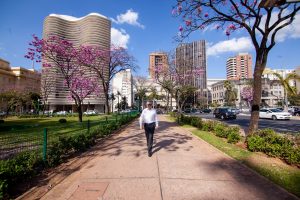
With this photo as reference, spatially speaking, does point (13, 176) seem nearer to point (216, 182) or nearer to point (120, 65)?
point (216, 182)

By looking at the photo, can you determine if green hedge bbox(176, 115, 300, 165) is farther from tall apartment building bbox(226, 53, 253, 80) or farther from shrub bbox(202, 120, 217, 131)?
tall apartment building bbox(226, 53, 253, 80)

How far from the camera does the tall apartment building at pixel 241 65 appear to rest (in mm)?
119206

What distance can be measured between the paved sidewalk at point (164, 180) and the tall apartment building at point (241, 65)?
11777cm

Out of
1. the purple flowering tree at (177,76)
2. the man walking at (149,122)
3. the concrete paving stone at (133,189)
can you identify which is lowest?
the concrete paving stone at (133,189)

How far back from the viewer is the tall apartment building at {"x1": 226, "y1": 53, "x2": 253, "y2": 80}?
119206mm

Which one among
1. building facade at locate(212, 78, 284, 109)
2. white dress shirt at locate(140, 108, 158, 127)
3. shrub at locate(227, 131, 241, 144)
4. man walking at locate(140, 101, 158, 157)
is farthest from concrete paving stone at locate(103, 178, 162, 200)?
building facade at locate(212, 78, 284, 109)

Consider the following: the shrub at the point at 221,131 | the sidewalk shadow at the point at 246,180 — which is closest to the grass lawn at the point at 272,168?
the sidewalk shadow at the point at 246,180

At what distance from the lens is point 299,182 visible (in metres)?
4.95

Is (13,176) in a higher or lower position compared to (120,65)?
lower

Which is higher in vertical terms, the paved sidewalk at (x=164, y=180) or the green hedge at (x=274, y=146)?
the green hedge at (x=274, y=146)

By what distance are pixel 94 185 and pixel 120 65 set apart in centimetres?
2734

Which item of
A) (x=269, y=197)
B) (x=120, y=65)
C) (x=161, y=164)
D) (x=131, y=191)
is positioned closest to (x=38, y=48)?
(x=120, y=65)

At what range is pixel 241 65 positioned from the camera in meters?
123

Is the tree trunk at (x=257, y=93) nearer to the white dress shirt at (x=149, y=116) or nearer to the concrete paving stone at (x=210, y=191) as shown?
the white dress shirt at (x=149, y=116)
